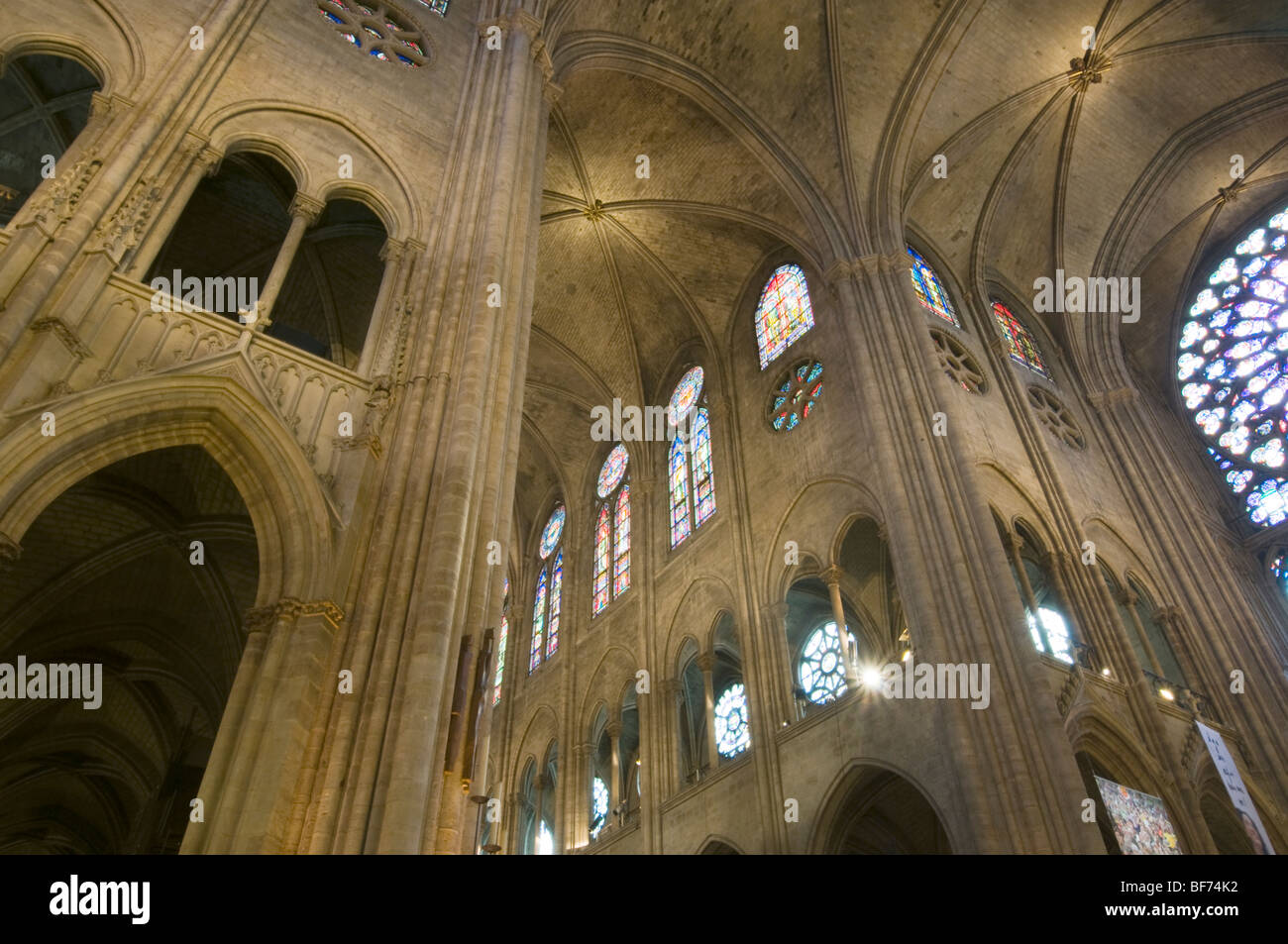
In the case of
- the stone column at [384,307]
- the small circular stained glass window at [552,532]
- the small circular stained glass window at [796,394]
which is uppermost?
the small circular stained glass window at [552,532]

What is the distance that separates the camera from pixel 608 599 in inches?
757

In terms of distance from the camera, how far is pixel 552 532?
909 inches

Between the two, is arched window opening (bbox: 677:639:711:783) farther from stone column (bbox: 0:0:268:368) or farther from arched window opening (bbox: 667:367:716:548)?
stone column (bbox: 0:0:268:368)

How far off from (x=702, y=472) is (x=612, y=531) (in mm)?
3220

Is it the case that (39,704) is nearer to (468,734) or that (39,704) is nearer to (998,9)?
(468,734)

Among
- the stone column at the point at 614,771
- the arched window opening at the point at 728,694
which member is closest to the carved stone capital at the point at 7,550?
the arched window opening at the point at 728,694

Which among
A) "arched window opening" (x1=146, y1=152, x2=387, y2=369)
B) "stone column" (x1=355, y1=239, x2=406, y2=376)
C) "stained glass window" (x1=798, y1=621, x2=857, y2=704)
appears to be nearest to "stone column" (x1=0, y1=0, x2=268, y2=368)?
"arched window opening" (x1=146, y1=152, x2=387, y2=369)

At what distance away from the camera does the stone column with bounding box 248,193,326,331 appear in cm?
811

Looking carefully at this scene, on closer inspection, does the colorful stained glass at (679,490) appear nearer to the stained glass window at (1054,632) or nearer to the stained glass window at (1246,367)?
the stained glass window at (1054,632)

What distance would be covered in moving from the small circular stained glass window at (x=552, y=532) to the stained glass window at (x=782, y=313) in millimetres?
7505

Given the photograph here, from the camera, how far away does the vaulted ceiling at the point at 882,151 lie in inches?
650

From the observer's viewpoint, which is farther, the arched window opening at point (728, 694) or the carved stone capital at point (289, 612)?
the arched window opening at point (728, 694)
